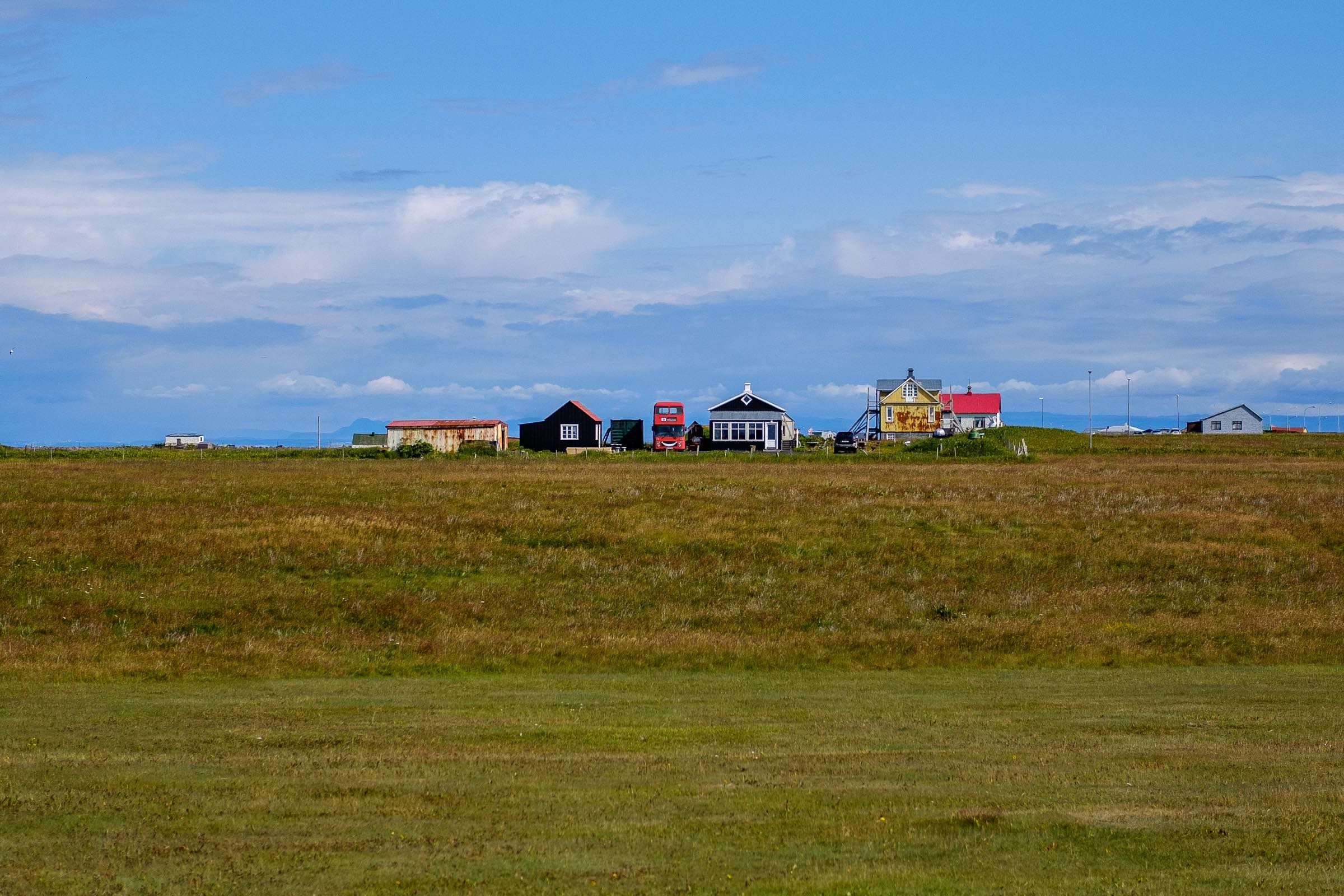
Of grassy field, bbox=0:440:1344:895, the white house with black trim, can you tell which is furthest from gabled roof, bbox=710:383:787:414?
grassy field, bbox=0:440:1344:895

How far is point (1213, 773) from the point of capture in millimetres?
15617

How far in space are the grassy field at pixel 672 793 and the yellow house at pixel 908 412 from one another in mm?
136949

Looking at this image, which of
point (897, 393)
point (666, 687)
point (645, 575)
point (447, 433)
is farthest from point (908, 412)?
point (666, 687)

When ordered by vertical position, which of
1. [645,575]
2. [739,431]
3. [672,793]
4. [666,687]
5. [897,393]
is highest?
[897,393]

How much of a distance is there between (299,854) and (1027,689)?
53.3 ft

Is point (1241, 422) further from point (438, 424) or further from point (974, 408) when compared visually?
point (438, 424)

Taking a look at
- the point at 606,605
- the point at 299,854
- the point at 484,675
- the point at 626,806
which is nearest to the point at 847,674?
the point at 484,675

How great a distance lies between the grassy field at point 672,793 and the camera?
11.5 metres

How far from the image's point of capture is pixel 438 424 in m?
146

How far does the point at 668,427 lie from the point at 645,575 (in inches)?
3646

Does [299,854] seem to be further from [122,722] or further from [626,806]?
[122,722]

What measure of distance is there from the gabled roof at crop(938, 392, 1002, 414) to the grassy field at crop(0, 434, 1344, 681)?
121 meters

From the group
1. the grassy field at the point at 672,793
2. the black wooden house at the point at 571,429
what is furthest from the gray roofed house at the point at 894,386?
the grassy field at the point at 672,793

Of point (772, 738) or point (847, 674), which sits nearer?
point (772, 738)
